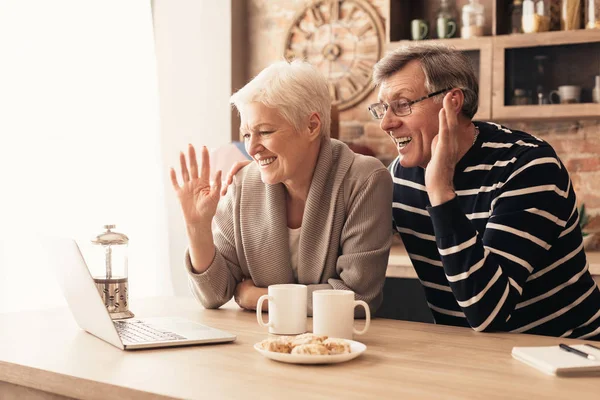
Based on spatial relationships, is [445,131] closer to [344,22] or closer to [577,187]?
[577,187]

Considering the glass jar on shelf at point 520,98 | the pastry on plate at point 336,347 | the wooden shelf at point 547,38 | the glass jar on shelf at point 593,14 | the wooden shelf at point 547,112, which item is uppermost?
the glass jar on shelf at point 593,14

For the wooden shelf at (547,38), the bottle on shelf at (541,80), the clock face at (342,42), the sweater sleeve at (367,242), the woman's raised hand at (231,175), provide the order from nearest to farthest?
1. the sweater sleeve at (367,242)
2. the woman's raised hand at (231,175)
3. the wooden shelf at (547,38)
4. the bottle on shelf at (541,80)
5. the clock face at (342,42)

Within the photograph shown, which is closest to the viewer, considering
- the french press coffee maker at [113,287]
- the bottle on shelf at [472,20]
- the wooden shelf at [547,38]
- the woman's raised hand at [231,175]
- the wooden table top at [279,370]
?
the wooden table top at [279,370]

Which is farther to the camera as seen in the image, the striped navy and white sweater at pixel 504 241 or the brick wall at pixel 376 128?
the brick wall at pixel 376 128

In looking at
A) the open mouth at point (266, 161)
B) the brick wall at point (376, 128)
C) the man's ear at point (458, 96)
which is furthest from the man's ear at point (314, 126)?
the brick wall at point (376, 128)

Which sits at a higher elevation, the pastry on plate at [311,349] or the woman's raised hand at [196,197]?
the woman's raised hand at [196,197]

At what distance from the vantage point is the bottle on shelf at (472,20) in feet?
12.8

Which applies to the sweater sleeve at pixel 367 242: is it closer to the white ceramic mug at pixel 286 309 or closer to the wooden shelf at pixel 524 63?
the white ceramic mug at pixel 286 309

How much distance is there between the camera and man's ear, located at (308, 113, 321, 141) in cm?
216

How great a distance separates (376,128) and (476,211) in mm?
2403

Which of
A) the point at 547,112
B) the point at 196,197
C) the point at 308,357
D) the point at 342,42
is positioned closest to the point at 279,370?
the point at 308,357

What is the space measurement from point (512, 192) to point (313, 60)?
2.81m

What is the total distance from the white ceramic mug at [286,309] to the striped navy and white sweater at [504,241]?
0.35m

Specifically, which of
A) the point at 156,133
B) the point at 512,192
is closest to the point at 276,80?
the point at 512,192
